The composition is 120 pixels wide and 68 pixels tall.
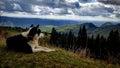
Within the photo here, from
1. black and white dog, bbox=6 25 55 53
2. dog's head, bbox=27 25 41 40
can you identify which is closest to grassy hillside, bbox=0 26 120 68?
black and white dog, bbox=6 25 55 53

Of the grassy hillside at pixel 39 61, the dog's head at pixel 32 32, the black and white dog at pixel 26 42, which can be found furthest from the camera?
the dog's head at pixel 32 32

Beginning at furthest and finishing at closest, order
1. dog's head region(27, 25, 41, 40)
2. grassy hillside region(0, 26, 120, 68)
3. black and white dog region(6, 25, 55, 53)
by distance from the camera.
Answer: dog's head region(27, 25, 41, 40)
black and white dog region(6, 25, 55, 53)
grassy hillside region(0, 26, 120, 68)

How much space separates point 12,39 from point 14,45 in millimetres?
407

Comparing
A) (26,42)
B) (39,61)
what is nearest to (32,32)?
(26,42)

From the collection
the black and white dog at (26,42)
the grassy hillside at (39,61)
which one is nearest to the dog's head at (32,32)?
the black and white dog at (26,42)

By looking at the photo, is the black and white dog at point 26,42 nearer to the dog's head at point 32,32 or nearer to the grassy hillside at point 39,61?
the dog's head at point 32,32

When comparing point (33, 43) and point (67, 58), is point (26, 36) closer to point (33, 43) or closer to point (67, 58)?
point (33, 43)

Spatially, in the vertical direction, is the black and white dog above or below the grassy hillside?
above

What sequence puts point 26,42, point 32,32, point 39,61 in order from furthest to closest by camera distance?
1. point 32,32
2. point 26,42
3. point 39,61

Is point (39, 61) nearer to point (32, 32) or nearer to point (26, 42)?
point (26, 42)

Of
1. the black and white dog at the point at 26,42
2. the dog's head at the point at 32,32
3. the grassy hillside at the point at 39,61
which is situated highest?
the dog's head at the point at 32,32

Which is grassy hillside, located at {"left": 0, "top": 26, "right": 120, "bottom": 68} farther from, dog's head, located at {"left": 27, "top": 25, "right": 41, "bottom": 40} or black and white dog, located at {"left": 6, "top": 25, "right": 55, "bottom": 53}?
dog's head, located at {"left": 27, "top": 25, "right": 41, "bottom": 40}

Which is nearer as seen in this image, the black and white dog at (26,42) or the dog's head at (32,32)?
the black and white dog at (26,42)

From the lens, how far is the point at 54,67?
36.4 ft
